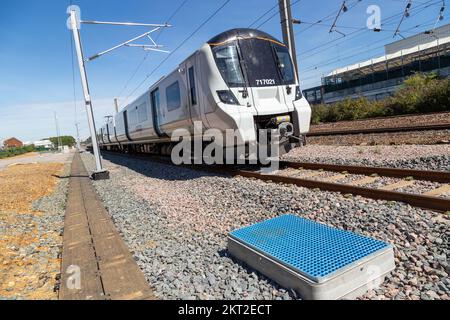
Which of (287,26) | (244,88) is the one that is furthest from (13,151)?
(244,88)

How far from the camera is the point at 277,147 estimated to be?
783 cm

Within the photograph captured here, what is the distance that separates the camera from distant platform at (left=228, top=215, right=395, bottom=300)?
241 cm

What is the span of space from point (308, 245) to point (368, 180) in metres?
3.34

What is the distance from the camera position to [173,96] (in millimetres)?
10039

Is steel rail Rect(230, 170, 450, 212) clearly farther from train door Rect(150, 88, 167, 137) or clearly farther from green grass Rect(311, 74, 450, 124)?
green grass Rect(311, 74, 450, 124)

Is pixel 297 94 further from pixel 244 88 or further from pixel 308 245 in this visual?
pixel 308 245

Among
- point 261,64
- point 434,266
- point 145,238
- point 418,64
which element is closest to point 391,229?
point 434,266

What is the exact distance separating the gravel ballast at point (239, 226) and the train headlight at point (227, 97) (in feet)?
6.27

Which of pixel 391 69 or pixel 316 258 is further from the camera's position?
pixel 391 69

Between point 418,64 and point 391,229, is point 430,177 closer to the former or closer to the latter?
point 391,229

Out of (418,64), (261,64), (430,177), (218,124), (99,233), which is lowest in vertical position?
(99,233)

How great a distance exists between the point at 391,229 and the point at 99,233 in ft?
12.8

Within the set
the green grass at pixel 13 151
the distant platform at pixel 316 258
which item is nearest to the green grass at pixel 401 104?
the distant platform at pixel 316 258

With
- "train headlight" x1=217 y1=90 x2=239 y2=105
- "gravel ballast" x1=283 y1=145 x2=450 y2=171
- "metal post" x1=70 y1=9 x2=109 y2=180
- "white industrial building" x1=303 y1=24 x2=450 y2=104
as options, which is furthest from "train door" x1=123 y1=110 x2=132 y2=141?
"white industrial building" x1=303 y1=24 x2=450 y2=104
